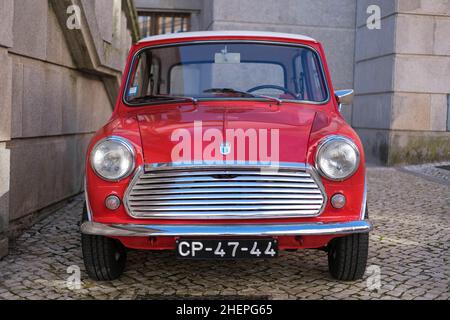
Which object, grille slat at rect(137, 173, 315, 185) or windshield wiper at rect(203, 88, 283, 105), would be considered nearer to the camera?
grille slat at rect(137, 173, 315, 185)

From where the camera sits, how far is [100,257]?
3439 millimetres

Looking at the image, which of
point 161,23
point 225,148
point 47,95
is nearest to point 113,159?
point 225,148

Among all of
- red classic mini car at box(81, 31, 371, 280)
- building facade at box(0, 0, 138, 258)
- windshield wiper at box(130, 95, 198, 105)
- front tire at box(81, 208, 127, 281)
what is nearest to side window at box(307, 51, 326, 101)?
red classic mini car at box(81, 31, 371, 280)

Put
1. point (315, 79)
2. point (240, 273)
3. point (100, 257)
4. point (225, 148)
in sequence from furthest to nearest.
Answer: point (315, 79)
point (240, 273)
point (100, 257)
point (225, 148)

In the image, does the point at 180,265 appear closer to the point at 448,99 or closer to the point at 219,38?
the point at 219,38

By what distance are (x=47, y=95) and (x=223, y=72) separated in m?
2.08

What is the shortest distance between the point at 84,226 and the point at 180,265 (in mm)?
955

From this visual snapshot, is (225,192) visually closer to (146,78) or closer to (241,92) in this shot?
(241,92)

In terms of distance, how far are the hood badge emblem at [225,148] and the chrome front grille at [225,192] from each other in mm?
94

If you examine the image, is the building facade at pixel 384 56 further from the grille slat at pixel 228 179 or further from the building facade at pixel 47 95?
the grille slat at pixel 228 179

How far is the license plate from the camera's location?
3098 millimetres

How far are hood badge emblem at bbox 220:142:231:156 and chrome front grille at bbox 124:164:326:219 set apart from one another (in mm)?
94

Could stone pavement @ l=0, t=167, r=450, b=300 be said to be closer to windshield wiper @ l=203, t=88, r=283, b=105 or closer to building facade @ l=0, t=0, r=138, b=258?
building facade @ l=0, t=0, r=138, b=258
